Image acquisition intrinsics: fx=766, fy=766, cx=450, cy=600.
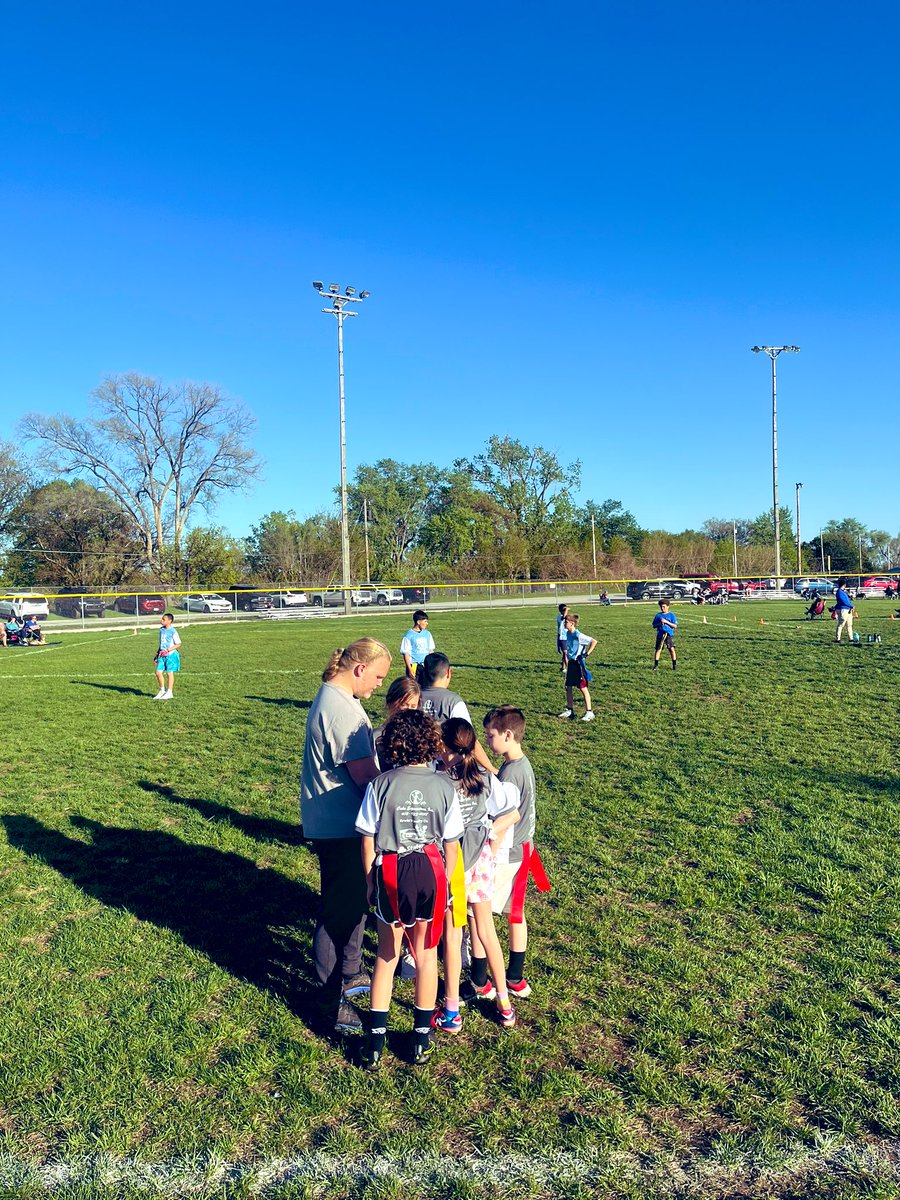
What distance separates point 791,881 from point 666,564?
87.8 m

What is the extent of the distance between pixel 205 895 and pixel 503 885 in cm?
263

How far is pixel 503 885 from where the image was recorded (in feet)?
14.0

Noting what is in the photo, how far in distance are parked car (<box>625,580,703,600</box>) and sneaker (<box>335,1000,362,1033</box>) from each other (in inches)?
2121

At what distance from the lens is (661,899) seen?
5.42 meters

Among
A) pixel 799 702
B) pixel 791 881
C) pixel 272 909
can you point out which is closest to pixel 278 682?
pixel 799 702

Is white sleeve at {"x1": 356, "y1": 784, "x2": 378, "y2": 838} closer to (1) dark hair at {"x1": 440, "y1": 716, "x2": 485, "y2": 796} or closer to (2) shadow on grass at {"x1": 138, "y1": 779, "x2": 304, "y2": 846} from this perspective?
(1) dark hair at {"x1": 440, "y1": 716, "x2": 485, "y2": 796}

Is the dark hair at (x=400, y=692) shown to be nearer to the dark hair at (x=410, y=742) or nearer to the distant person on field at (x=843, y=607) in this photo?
the dark hair at (x=410, y=742)

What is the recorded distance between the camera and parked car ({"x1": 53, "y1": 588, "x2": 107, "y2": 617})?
1608 inches

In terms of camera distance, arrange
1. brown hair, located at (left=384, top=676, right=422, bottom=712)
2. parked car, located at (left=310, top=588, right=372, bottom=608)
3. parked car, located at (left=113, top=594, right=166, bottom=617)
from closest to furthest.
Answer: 1. brown hair, located at (left=384, top=676, right=422, bottom=712)
2. parked car, located at (left=113, top=594, right=166, bottom=617)
3. parked car, located at (left=310, top=588, right=372, bottom=608)

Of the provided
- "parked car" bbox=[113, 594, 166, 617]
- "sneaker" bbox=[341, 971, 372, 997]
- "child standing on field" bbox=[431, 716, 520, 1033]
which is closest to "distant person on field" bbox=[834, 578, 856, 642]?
"child standing on field" bbox=[431, 716, 520, 1033]

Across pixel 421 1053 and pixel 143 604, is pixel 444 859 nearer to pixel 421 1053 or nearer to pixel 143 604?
pixel 421 1053

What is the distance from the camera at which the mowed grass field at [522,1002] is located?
3055 millimetres

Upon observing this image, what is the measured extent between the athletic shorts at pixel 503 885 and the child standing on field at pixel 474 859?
5.5 inches

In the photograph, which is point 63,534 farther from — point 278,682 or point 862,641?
point 862,641
